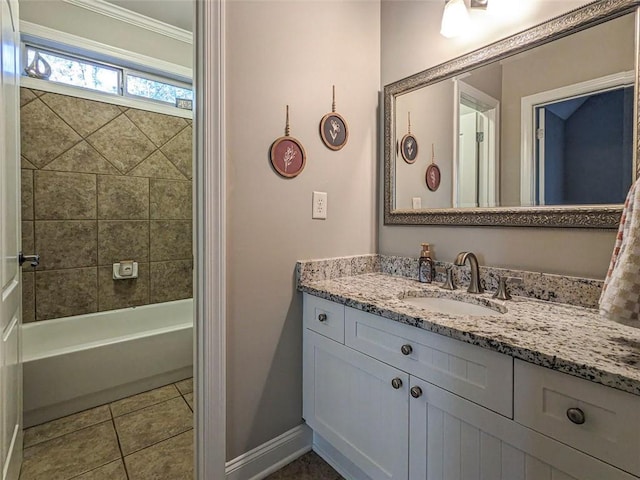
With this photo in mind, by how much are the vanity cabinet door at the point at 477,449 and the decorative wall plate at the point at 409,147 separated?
1.09m

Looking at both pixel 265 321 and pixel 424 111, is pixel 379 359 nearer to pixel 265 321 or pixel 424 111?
pixel 265 321

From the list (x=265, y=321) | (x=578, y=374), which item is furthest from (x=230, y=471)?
(x=578, y=374)

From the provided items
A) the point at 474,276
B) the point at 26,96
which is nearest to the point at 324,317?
the point at 474,276

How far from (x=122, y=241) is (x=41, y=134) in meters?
0.88

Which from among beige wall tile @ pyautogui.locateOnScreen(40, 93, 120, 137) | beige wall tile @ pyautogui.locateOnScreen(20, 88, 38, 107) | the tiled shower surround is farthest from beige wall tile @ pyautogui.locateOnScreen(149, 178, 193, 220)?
beige wall tile @ pyautogui.locateOnScreen(20, 88, 38, 107)

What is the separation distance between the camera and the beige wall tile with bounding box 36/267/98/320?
2172 mm

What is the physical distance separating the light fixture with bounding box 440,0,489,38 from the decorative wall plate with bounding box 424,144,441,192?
0.49 metres

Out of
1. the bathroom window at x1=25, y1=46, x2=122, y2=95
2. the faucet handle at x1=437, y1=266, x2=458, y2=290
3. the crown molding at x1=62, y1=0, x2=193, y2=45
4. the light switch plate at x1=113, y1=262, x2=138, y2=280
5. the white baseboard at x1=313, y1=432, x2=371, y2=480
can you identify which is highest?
the crown molding at x1=62, y1=0, x2=193, y2=45

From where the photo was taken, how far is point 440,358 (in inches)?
36.2

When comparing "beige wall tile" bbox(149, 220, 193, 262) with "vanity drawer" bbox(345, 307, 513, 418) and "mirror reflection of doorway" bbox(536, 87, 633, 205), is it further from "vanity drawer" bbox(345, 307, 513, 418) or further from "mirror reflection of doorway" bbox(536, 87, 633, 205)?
"mirror reflection of doorway" bbox(536, 87, 633, 205)

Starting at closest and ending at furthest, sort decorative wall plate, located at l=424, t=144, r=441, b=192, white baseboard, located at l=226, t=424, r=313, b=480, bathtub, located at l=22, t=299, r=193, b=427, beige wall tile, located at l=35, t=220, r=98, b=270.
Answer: white baseboard, located at l=226, t=424, r=313, b=480, decorative wall plate, located at l=424, t=144, r=441, b=192, bathtub, located at l=22, t=299, r=193, b=427, beige wall tile, located at l=35, t=220, r=98, b=270

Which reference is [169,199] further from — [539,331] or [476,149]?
[539,331]

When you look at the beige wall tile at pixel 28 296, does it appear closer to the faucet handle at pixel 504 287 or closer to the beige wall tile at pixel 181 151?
the beige wall tile at pixel 181 151

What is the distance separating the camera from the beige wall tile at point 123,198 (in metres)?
2.39
